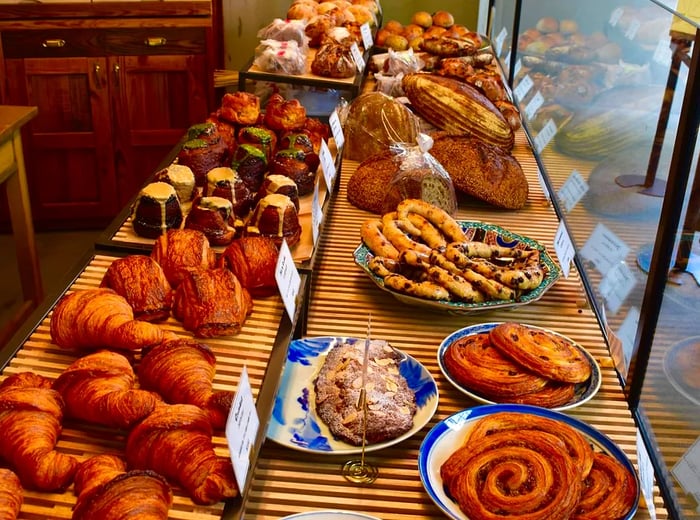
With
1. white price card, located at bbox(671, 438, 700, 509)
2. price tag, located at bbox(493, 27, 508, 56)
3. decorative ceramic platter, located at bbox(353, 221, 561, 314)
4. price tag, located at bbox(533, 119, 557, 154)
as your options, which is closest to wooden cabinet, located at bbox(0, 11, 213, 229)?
price tag, located at bbox(493, 27, 508, 56)

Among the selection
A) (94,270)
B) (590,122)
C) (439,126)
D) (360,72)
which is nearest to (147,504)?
(94,270)

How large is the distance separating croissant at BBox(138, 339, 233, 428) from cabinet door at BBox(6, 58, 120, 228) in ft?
9.81

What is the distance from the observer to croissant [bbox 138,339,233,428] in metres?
1.08

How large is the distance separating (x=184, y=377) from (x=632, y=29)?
132 centimetres

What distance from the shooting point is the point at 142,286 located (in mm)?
1321

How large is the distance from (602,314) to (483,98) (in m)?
1.11

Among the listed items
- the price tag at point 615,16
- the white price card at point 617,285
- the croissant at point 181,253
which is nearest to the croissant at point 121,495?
the croissant at point 181,253

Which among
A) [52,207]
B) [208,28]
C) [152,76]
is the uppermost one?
[208,28]

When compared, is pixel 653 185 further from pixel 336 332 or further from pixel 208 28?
pixel 208 28

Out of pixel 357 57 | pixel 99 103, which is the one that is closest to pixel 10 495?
pixel 357 57

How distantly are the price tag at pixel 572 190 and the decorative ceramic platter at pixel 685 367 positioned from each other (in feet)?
2.36

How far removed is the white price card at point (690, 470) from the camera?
3.59ft

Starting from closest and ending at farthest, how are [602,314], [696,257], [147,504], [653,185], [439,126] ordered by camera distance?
1. [147,504]
2. [696,257]
3. [653,185]
4. [602,314]
5. [439,126]

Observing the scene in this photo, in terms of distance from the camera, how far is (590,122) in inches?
79.2
